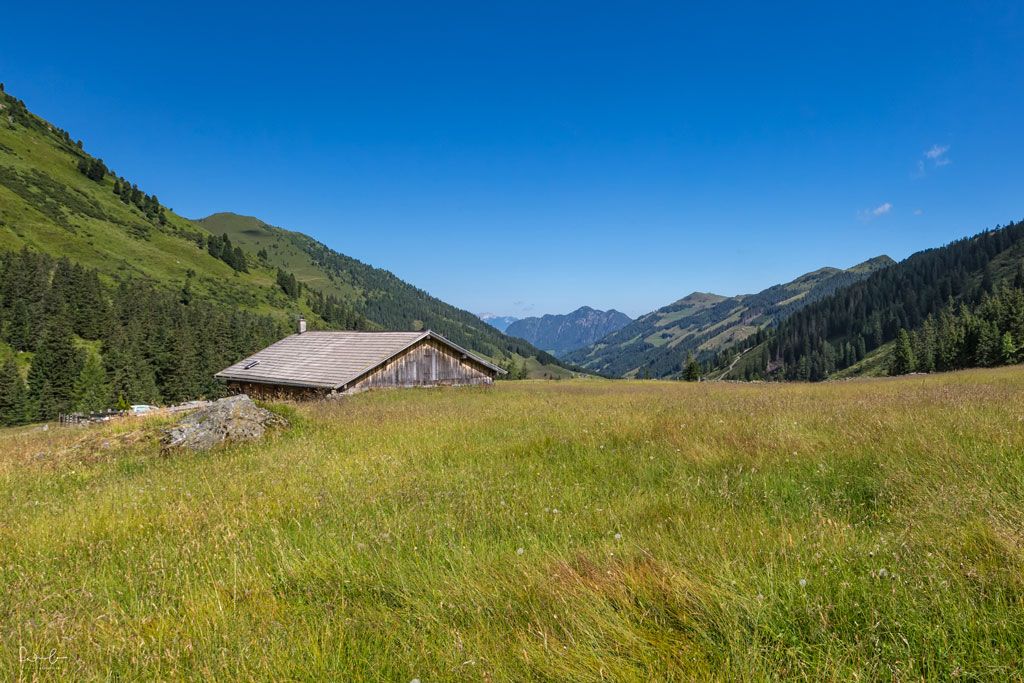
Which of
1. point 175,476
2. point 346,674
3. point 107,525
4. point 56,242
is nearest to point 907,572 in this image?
point 346,674

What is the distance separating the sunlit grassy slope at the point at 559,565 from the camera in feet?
7.55

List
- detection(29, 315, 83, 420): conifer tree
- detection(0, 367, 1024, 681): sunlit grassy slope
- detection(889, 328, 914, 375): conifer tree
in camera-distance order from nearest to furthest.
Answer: detection(0, 367, 1024, 681): sunlit grassy slope → detection(29, 315, 83, 420): conifer tree → detection(889, 328, 914, 375): conifer tree

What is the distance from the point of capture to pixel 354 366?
94.8 feet

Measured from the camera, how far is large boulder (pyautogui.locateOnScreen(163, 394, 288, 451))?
9773 millimetres

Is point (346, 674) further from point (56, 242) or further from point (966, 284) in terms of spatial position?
point (966, 284)

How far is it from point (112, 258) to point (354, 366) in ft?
381

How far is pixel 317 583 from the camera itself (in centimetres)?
352

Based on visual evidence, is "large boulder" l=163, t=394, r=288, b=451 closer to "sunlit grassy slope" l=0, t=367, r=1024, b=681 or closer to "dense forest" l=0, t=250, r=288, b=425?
"sunlit grassy slope" l=0, t=367, r=1024, b=681

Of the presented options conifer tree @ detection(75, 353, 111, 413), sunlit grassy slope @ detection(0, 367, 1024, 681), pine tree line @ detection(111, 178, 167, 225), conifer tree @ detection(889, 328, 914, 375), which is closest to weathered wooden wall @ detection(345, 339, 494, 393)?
sunlit grassy slope @ detection(0, 367, 1024, 681)

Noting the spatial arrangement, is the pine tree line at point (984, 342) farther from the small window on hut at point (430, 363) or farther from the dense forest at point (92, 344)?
the dense forest at point (92, 344)

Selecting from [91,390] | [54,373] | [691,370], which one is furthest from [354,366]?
[691,370]

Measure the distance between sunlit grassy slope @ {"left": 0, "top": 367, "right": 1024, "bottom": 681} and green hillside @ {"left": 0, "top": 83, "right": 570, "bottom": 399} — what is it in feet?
255

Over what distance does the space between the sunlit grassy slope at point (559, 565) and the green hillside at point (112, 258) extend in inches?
3059

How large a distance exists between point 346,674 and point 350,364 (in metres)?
28.6
